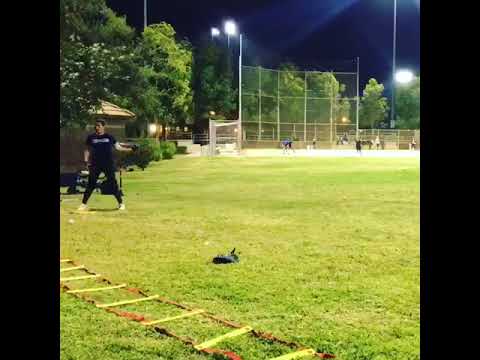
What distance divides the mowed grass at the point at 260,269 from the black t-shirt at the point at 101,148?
3.55ft

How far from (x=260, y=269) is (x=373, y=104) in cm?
7087

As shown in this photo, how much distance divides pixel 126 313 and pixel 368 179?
1714 cm

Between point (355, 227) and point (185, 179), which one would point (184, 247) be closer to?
point (355, 227)

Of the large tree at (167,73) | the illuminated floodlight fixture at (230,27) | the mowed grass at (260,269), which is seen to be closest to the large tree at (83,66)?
the mowed grass at (260,269)

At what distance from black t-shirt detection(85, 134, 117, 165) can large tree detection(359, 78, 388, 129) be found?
65.8 m

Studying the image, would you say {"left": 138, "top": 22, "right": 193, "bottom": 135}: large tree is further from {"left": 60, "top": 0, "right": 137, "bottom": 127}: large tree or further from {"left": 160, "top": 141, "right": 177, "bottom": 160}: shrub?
{"left": 60, "top": 0, "right": 137, "bottom": 127}: large tree

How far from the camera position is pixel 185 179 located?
2142 centimetres

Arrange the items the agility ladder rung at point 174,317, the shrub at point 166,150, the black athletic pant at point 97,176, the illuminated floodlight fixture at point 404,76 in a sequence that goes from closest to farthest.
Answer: the agility ladder rung at point 174,317
the black athletic pant at point 97,176
the shrub at point 166,150
the illuminated floodlight fixture at point 404,76

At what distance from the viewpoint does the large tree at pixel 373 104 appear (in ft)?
247

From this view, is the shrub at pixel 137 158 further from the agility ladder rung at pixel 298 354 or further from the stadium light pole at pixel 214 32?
the stadium light pole at pixel 214 32

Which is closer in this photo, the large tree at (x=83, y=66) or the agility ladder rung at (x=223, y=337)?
the agility ladder rung at (x=223, y=337)

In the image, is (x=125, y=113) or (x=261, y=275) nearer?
(x=261, y=275)

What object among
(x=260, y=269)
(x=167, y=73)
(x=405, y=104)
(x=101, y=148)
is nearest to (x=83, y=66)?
(x=101, y=148)
